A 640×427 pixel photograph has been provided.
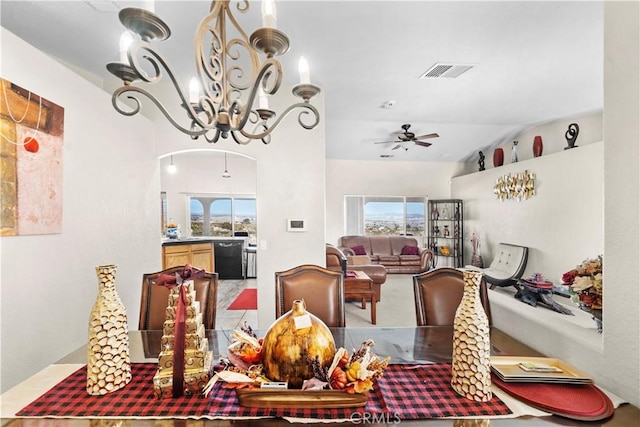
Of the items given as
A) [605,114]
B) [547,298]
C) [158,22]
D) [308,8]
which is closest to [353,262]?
[547,298]

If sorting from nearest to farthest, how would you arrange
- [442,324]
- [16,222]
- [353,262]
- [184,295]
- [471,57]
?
1. [184,295]
2. [16,222]
3. [442,324]
4. [471,57]
5. [353,262]

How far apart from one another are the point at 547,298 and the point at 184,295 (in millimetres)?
2426

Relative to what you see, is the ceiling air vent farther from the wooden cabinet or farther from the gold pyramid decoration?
the wooden cabinet

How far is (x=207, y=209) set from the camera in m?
7.84

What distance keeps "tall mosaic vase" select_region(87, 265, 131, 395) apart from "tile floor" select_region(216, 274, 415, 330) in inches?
78.6

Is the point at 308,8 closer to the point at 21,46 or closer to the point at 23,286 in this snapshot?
the point at 21,46

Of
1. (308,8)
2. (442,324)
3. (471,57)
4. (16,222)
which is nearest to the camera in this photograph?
(16,222)

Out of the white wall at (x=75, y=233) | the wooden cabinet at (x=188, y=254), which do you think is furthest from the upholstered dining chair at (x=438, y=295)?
the wooden cabinet at (x=188, y=254)

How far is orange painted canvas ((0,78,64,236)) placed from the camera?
166cm

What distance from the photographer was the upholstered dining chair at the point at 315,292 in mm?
1881

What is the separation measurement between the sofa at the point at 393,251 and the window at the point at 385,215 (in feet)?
1.49

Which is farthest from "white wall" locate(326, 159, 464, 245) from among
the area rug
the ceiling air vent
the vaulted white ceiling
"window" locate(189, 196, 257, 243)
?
the ceiling air vent

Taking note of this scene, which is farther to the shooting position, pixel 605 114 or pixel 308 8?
pixel 308 8

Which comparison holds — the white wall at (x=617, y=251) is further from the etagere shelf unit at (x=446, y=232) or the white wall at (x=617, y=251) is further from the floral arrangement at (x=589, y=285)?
the etagere shelf unit at (x=446, y=232)
